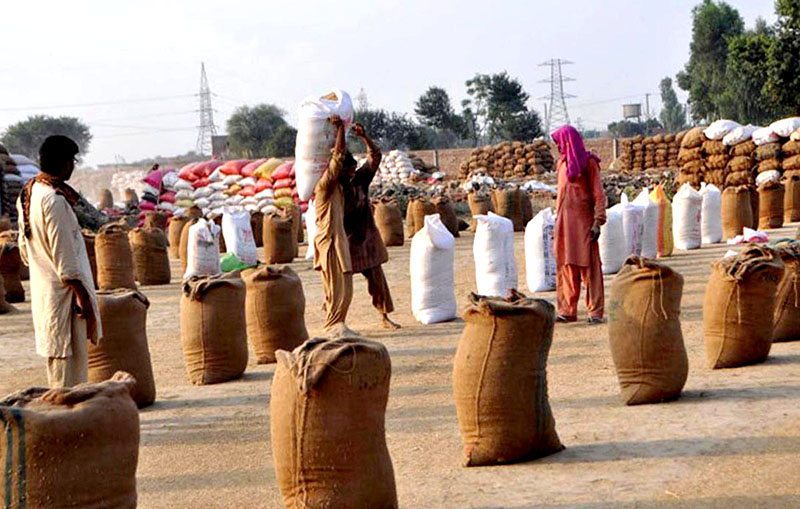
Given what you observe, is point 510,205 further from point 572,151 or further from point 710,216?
point 572,151

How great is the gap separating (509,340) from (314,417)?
1.15 meters

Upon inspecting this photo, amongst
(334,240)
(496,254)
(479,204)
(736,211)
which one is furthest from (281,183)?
(334,240)

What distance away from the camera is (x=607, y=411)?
552 centimetres

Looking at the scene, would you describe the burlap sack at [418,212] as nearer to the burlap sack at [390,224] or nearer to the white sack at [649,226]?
the burlap sack at [390,224]

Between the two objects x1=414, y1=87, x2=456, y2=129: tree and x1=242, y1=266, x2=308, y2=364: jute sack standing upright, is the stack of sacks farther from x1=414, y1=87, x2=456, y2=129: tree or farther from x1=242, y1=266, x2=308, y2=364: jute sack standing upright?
x1=414, y1=87, x2=456, y2=129: tree

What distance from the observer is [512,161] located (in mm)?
33281

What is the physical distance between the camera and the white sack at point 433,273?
352 inches

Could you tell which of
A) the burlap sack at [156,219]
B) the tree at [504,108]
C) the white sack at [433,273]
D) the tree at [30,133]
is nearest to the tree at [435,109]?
the tree at [504,108]

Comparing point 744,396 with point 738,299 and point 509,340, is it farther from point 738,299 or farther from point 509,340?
point 509,340

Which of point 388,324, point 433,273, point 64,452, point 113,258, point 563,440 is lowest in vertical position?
point 563,440

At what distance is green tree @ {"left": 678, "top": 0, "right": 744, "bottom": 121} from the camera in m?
52.9

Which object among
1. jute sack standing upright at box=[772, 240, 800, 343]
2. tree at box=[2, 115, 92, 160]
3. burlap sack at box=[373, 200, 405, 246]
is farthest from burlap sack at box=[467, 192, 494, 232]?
tree at box=[2, 115, 92, 160]

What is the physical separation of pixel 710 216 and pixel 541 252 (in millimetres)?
5363

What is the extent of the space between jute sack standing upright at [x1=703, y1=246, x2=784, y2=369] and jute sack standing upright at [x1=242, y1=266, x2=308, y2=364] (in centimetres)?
290
